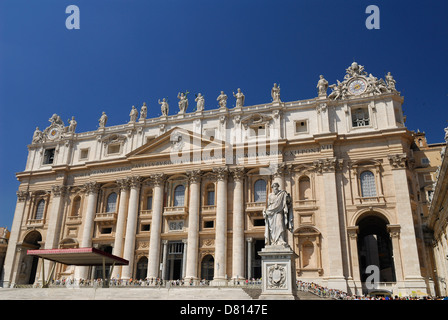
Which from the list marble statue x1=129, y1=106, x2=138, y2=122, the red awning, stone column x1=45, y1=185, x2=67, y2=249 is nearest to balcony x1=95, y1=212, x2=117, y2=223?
stone column x1=45, y1=185, x2=67, y2=249

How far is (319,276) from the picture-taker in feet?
108

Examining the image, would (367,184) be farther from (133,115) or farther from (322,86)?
(133,115)

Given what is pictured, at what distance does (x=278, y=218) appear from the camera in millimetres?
15781

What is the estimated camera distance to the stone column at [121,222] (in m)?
38.7

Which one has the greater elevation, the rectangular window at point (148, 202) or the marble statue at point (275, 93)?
the marble statue at point (275, 93)

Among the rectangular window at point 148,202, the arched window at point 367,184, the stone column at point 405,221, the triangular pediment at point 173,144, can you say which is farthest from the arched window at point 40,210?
the stone column at point 405,221

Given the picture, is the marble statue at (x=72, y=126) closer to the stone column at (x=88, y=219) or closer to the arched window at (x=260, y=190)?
the stone column at (x=88, y=219)

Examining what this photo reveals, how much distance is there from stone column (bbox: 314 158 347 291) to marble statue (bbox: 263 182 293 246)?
61.0 ft

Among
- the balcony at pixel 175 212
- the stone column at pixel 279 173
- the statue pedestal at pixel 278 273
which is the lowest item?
the statue pedestal at pixel 278 273

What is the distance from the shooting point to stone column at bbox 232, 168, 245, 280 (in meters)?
34.7

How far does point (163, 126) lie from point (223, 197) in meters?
11.6

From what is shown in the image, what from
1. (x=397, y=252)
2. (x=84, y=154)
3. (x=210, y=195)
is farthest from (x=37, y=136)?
(x=397, y=252)

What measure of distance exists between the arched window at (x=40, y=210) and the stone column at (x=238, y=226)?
24.4m
